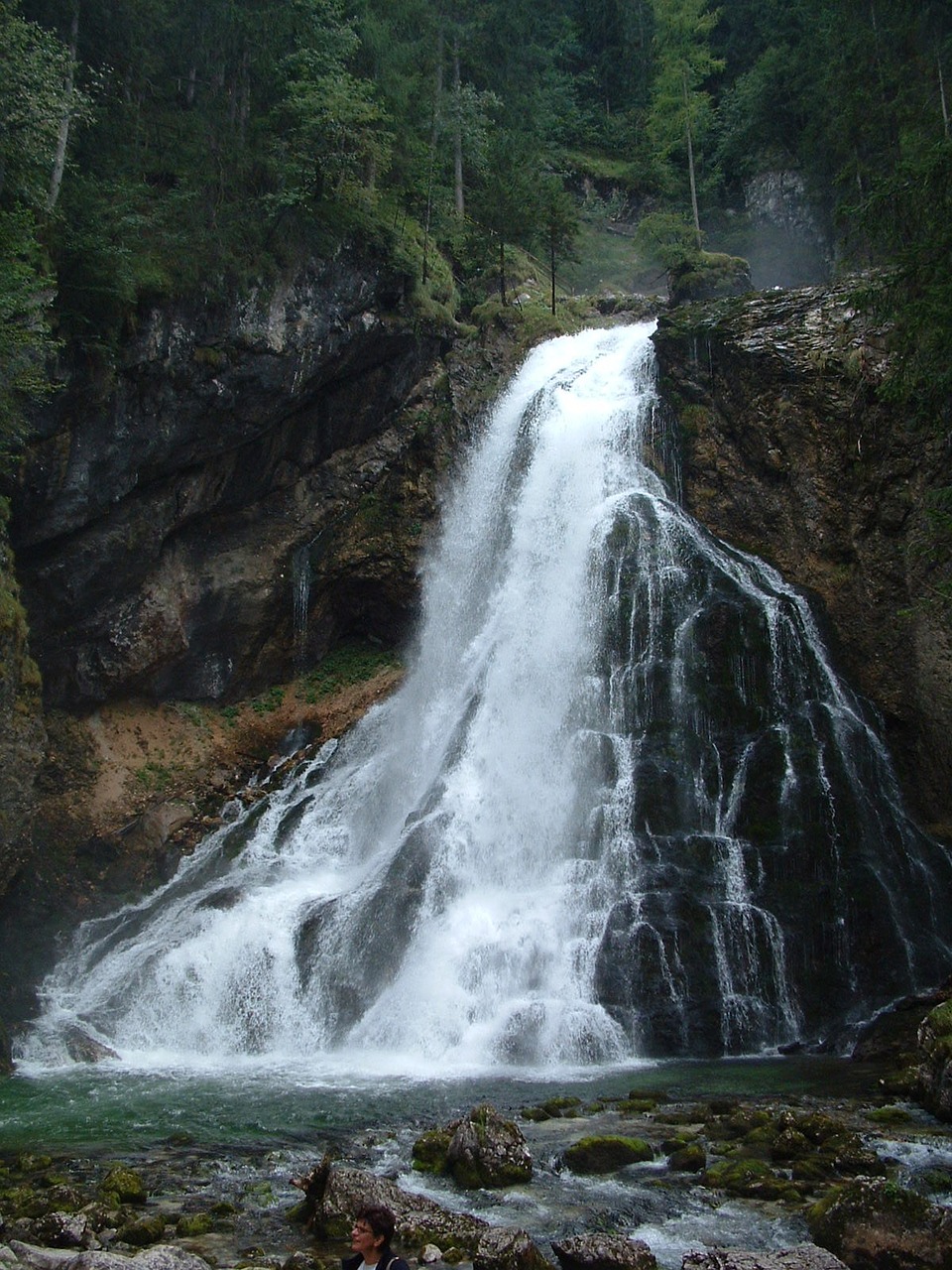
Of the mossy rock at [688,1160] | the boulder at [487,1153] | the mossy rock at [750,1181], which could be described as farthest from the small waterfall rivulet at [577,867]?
the mossy rock at [750,1181]

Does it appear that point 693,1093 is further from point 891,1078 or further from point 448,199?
point 448,199

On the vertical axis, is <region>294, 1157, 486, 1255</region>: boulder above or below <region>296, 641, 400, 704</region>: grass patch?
below

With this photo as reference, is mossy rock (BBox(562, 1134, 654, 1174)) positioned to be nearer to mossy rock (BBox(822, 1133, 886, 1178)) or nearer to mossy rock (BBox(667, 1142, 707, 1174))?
mossy rock (BBox(667, 1142, 707, 1174))

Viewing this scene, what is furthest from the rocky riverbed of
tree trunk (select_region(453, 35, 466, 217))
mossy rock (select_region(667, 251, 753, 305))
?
tree trunk (select_region(453, 35, 466, 217))

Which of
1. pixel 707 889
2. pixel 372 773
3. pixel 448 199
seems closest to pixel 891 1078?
pixel 707 889

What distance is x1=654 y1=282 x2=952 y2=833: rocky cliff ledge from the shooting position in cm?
1964

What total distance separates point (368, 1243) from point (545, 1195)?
431 cm

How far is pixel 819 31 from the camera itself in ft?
111

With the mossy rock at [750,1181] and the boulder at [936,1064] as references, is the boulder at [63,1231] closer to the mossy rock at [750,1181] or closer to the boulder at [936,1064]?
the mossy rock at [750,1181]

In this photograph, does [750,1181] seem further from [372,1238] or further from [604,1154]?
[372,1238]

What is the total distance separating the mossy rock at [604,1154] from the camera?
353 inches

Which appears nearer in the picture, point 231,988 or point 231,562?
point 231,988

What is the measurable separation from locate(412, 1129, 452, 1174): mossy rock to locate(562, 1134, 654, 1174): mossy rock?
1.14 m

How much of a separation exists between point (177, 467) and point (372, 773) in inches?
338
